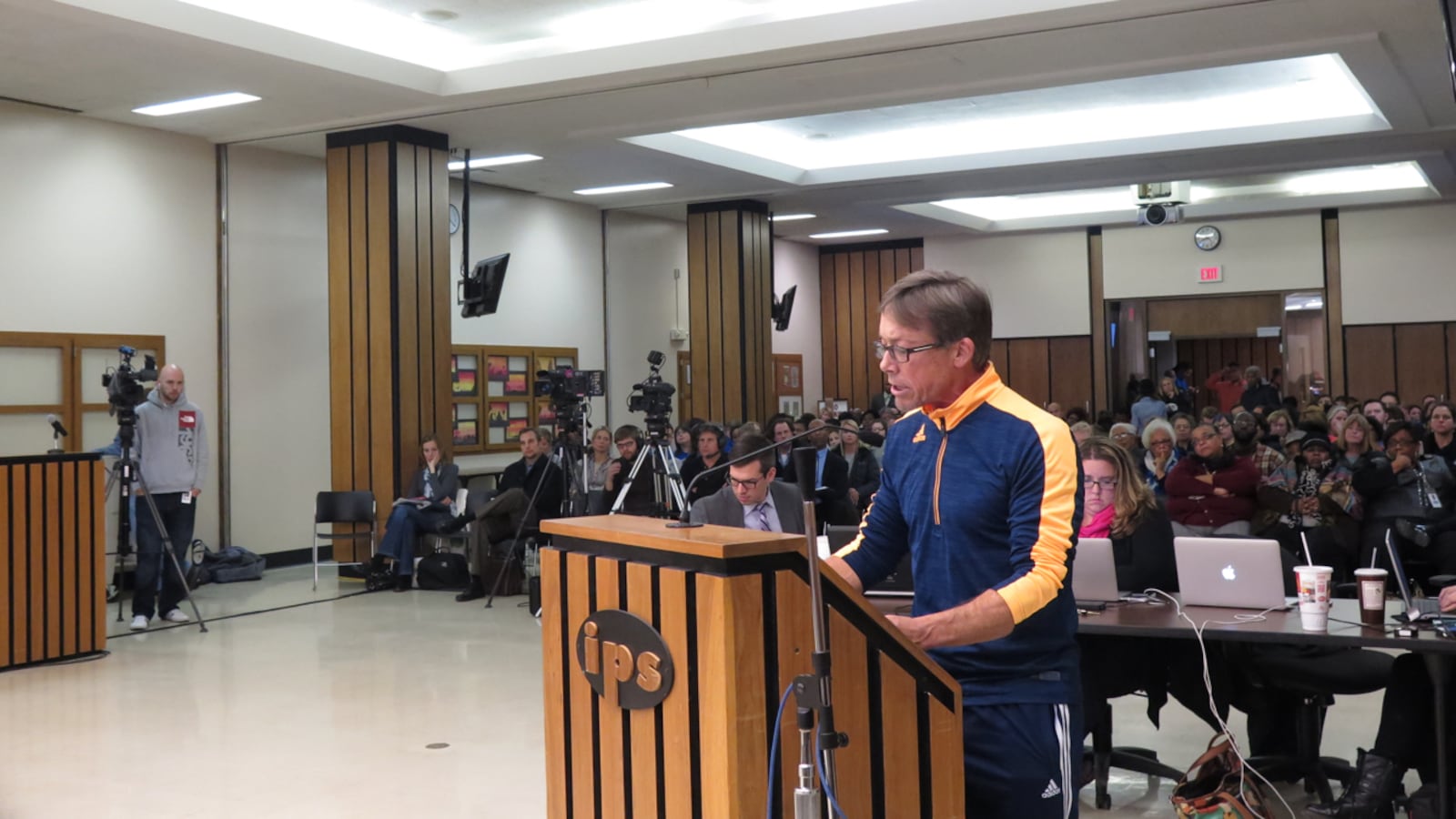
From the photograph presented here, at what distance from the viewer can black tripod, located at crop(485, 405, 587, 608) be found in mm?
9125

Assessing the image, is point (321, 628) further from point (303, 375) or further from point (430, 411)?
point (303, 375)

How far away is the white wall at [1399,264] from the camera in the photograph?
15383mm

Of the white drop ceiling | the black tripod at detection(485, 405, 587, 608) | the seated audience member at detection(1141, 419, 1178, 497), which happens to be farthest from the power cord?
the black tripod at detection(485, 405, 587, 608)

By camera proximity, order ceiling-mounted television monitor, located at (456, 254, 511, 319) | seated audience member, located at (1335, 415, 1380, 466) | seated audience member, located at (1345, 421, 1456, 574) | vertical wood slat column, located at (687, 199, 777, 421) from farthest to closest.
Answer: vertical wood slat column, located at (687, 199, 777, 421) < ceiling-mounted television monitor, located at (456, 254, 511, 319) < seated audience member, located at (1335, 415, 1380, 466) < seated audience member, located at (1345, 421, 1456, 574)

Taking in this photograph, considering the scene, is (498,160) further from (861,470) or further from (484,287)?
(861,470)

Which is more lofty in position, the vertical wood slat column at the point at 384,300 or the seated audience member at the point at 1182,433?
the vertical wood slat column at the point at 384,300

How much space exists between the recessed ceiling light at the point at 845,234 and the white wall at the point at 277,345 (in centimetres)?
786

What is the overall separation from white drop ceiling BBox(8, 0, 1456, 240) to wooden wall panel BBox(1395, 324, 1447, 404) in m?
3.34

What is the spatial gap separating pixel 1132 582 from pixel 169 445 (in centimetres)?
615

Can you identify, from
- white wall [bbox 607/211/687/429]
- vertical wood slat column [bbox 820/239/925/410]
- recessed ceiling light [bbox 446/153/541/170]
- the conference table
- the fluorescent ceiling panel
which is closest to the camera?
the conference table

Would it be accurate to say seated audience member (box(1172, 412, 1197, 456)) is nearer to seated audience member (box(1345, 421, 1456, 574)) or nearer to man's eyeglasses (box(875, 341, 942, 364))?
seated audience member (box(1345, 421, 1456, 574))

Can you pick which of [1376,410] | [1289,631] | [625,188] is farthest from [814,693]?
[625,188]

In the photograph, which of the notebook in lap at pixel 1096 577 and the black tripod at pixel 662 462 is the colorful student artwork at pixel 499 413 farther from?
the notebook in lap at pixel 1096 577

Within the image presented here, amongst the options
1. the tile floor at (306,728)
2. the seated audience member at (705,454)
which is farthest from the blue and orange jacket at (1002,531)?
the seated audience member at (705,454)
